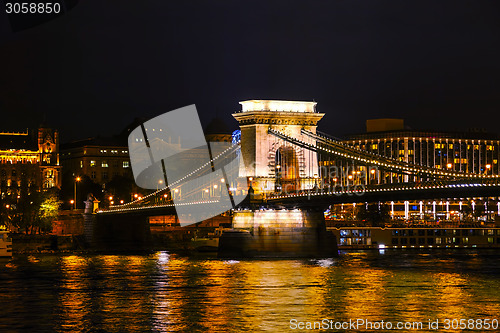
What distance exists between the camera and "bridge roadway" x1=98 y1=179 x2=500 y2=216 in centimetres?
5331

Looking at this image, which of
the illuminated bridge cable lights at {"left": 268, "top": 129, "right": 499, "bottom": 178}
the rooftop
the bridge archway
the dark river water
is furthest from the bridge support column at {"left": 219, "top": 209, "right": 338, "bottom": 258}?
the rooftop

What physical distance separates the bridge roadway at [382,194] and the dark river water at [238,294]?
3.55 m

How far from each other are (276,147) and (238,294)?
2871 centimetres

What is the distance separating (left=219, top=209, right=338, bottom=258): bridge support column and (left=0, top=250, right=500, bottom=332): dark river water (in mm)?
1861

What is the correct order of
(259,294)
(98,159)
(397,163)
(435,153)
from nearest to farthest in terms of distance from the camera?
(259,294) < (397,163) < (435,153) < (98,159)

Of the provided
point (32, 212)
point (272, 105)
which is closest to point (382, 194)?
point (272, 105)

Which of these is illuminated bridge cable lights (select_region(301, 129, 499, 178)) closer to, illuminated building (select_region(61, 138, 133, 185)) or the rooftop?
the rooftop

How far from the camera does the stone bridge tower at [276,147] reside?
6931 centimetres

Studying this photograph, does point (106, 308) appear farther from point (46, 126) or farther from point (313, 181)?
point (46, 126)

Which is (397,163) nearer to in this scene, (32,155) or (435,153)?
(435,153)

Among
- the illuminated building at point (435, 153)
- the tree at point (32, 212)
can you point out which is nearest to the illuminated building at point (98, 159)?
the illuminated building at point (435, 153)

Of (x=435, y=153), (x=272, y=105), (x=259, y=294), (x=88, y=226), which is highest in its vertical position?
(x=435, y=153)

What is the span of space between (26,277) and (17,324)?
1753 centimetres

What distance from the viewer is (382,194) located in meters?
58.4
